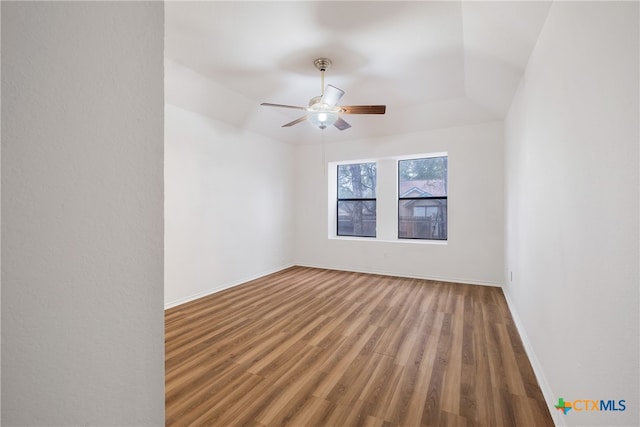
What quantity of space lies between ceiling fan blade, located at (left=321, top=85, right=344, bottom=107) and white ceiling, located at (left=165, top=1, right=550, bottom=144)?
0.40 m

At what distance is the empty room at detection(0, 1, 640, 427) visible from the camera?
540mm

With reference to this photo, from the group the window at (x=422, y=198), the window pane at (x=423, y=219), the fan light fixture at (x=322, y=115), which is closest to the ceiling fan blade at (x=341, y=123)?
the fan light fixture at (x=322, y=115)

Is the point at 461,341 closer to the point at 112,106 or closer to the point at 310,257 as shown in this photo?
the point at 112,106

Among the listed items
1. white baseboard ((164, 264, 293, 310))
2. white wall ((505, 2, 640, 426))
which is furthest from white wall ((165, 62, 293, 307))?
white wall ((505, 2, 640, 426))

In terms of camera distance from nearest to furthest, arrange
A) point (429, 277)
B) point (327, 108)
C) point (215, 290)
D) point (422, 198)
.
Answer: point (327, 108), point (215, 290), point (429, 277), point (422, 198)

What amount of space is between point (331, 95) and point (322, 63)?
0.41m

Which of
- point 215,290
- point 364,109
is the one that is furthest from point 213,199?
point 364,109

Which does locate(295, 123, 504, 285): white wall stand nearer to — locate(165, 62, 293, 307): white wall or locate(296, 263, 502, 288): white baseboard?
locate(296, 263, 502, 288): white baseboard

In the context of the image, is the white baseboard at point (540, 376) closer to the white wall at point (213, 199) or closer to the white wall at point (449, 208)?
the white wall at point (449, 208)

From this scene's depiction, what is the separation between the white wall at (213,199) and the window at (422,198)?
7.85ft

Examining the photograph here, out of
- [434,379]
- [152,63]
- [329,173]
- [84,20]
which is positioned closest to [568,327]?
[434,379]

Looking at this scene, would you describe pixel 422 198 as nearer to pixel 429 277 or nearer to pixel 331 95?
pixel 429 277

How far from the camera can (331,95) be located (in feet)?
9.44

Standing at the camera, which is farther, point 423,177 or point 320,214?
point 320,214
